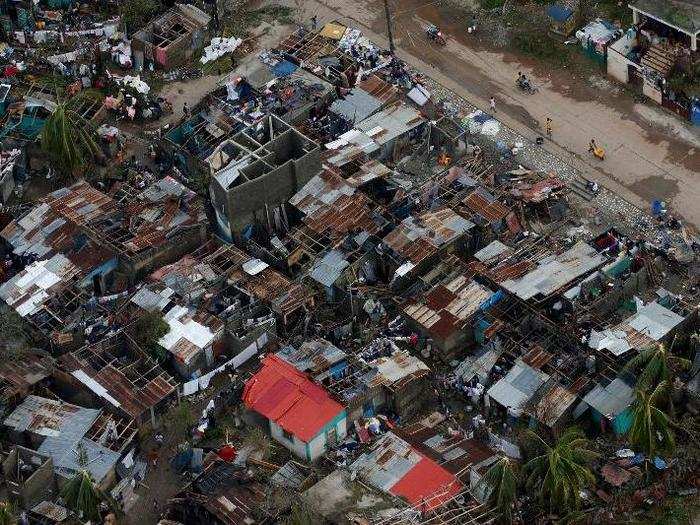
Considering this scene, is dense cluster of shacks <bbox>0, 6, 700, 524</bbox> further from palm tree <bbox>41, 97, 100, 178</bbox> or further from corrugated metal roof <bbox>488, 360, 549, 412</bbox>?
palm tree <bbox>41, 97, 100, 178</bbox>

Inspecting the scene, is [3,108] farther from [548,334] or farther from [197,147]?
[548,334]

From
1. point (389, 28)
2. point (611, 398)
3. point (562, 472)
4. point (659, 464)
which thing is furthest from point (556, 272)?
point (389, 28)

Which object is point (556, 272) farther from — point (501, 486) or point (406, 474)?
point (501, 486)

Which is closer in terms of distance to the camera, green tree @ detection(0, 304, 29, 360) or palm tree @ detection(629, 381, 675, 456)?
palm tree @ detection(629, 381, 675, 456)

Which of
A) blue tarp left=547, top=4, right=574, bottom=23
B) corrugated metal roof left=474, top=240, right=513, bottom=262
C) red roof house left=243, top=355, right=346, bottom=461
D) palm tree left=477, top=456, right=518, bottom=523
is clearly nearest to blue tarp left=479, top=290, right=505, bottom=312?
corrugated metal roof left=474, top=240, right=513, bottom=262

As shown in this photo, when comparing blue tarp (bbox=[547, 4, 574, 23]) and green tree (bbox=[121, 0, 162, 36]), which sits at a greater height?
blue tarp (bbox=[547, 4, 574, 23])

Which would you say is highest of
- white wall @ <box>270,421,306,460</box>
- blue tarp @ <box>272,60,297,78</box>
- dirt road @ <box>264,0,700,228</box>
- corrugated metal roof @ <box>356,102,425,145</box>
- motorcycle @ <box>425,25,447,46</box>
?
corrugated metal roof @ <box>356,102,425,145</box>

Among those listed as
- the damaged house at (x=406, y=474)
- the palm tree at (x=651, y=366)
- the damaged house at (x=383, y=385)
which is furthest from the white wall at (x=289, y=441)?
the palm tree at (x=651, y=366)

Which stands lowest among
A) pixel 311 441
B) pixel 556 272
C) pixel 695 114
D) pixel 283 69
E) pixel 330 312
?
pixel 330 312
